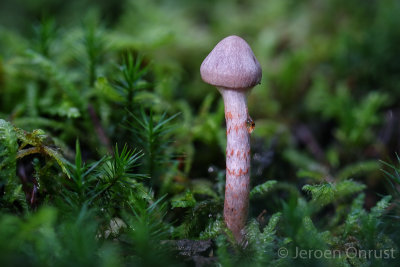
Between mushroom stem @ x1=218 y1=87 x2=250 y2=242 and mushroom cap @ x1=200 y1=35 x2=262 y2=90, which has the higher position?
mushroom cap @ x1=200 y1=35 x2=262 y2=90

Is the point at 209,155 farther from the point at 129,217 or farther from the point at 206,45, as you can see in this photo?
the point at 206,45

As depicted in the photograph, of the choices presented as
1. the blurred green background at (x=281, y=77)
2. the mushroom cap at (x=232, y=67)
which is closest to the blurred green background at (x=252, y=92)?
the blurred green background at (x=281, y=77)

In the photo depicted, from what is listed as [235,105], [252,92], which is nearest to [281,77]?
[252,92]

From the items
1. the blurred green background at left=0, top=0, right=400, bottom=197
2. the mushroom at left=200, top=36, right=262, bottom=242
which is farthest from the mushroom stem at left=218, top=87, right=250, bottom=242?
the blurred green background at left=0, top=0, right=400, bottom=197

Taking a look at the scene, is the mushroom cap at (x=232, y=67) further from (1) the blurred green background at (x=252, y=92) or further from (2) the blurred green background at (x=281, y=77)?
(2) the blurred green background at (x=281, y=77)

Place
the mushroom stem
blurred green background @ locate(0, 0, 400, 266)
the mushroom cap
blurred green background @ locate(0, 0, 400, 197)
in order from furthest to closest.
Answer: blurred green background @ locate(0, 0, 400, 197)
blurred green background @ locate(0, 0, 400, 266)
the mushroom stem
the mushroom cap

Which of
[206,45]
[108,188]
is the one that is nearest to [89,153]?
[108,188]

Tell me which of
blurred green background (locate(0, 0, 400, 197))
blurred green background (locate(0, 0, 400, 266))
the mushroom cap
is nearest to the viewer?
the mushroom cap

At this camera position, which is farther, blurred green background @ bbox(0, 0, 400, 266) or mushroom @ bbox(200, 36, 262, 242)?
blurred green background @ bbox(0, 0, 400, 266)

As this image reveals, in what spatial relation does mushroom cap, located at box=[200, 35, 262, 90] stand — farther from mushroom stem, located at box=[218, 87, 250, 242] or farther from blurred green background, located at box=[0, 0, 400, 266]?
blurred green background, located at box=[0, 0, 400, 266]

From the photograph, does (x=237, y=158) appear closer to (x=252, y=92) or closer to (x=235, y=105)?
(x=235, y=105)
